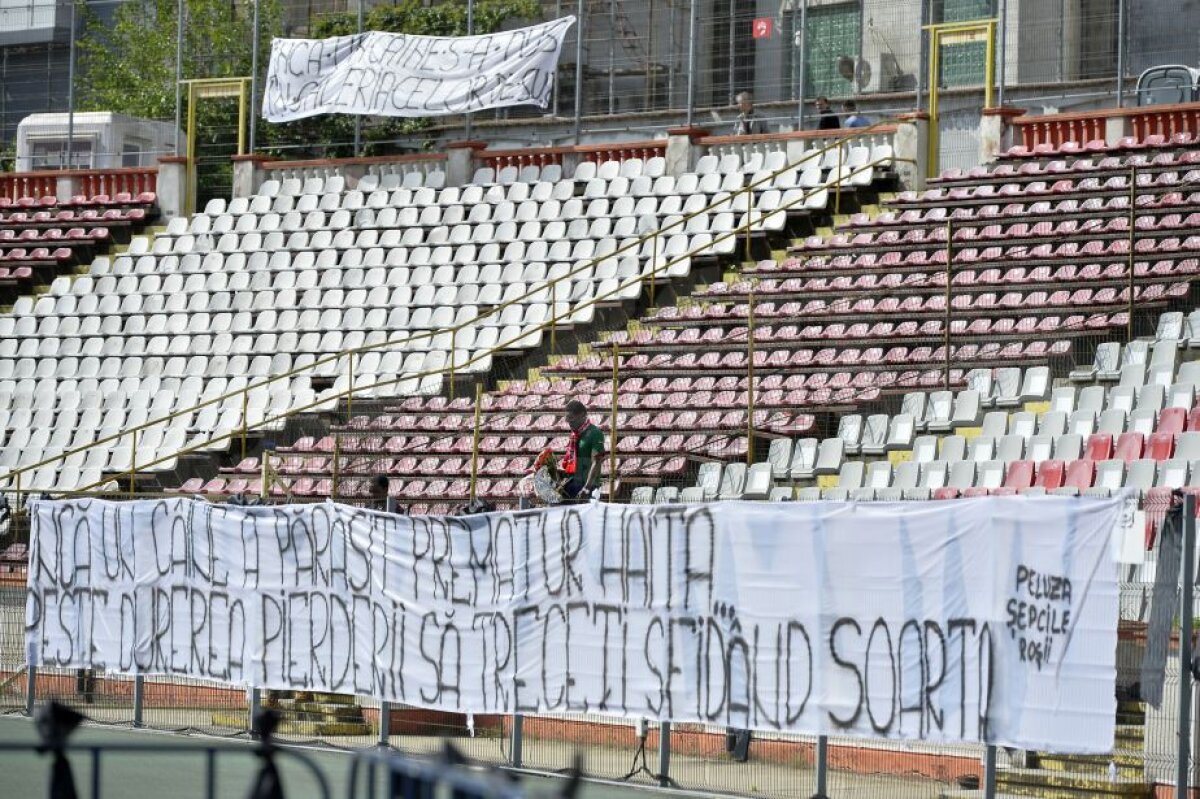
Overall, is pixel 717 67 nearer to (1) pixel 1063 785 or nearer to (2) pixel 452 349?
(2) pixel 452 349

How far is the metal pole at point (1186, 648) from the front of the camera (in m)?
10.7

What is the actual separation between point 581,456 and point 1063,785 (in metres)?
6.95

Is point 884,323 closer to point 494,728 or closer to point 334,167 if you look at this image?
point 494,728

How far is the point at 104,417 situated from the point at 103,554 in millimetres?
12378

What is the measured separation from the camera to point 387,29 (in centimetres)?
4600

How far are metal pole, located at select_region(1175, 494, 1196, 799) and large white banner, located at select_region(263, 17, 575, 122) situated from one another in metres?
22.3

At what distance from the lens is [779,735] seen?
45.6ft

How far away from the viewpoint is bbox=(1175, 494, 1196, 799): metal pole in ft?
35.2

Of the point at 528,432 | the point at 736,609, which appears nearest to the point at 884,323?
the point at 528,432

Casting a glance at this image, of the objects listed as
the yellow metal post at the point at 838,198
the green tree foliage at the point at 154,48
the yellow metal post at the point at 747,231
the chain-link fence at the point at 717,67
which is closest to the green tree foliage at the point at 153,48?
the green tree foliage at the point at 154,48

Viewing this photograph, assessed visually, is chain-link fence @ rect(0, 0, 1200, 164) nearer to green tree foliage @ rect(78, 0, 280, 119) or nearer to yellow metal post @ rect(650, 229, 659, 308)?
green tree foliage @ rect(78, 0, 280, 119)

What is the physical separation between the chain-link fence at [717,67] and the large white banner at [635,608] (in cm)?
1637

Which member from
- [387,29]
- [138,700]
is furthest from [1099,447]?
[387,29]

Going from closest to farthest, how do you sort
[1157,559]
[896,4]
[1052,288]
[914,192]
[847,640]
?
[1157,559], [847,640], [1052,288], [914,192], [896,4]
